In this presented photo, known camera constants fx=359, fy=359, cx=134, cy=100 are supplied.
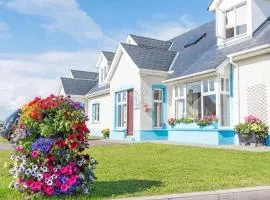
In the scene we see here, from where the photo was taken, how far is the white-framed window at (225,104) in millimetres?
16969

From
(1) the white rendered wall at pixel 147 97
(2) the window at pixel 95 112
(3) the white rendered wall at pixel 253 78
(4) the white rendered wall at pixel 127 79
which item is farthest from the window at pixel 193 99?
(2) the window at pixel 95 112

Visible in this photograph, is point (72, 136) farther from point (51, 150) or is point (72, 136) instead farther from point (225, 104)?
point (225, 104)

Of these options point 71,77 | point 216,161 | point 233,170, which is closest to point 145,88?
point 216,161

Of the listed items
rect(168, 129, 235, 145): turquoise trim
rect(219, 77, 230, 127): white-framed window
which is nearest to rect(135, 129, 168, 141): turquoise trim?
rect(168, 129, 235, 145): turquoise trim

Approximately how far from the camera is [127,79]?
22.2 meters

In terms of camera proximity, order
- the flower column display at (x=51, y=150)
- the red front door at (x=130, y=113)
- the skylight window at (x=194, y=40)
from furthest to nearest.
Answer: the skylight window at (x=194, y=40) → the red front door at (x=130, y=113) → the flower column display at (x=51, y=150)

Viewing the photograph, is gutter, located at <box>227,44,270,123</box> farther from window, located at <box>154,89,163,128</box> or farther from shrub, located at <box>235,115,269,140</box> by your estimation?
window, located at <box>154,89,163,128</box>

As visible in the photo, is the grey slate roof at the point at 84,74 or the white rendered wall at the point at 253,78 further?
the grey slate roof at the point at 84,74

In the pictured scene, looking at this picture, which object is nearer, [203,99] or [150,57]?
[203,99]

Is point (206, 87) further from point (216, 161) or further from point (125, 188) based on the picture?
point (125, 188)

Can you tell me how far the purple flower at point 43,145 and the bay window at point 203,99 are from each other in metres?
12.3

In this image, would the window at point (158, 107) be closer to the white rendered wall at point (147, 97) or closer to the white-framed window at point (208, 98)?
the white rendered wall at point (147, 97)

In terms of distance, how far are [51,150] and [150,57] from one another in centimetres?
1650

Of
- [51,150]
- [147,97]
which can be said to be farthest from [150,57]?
[51,150]
